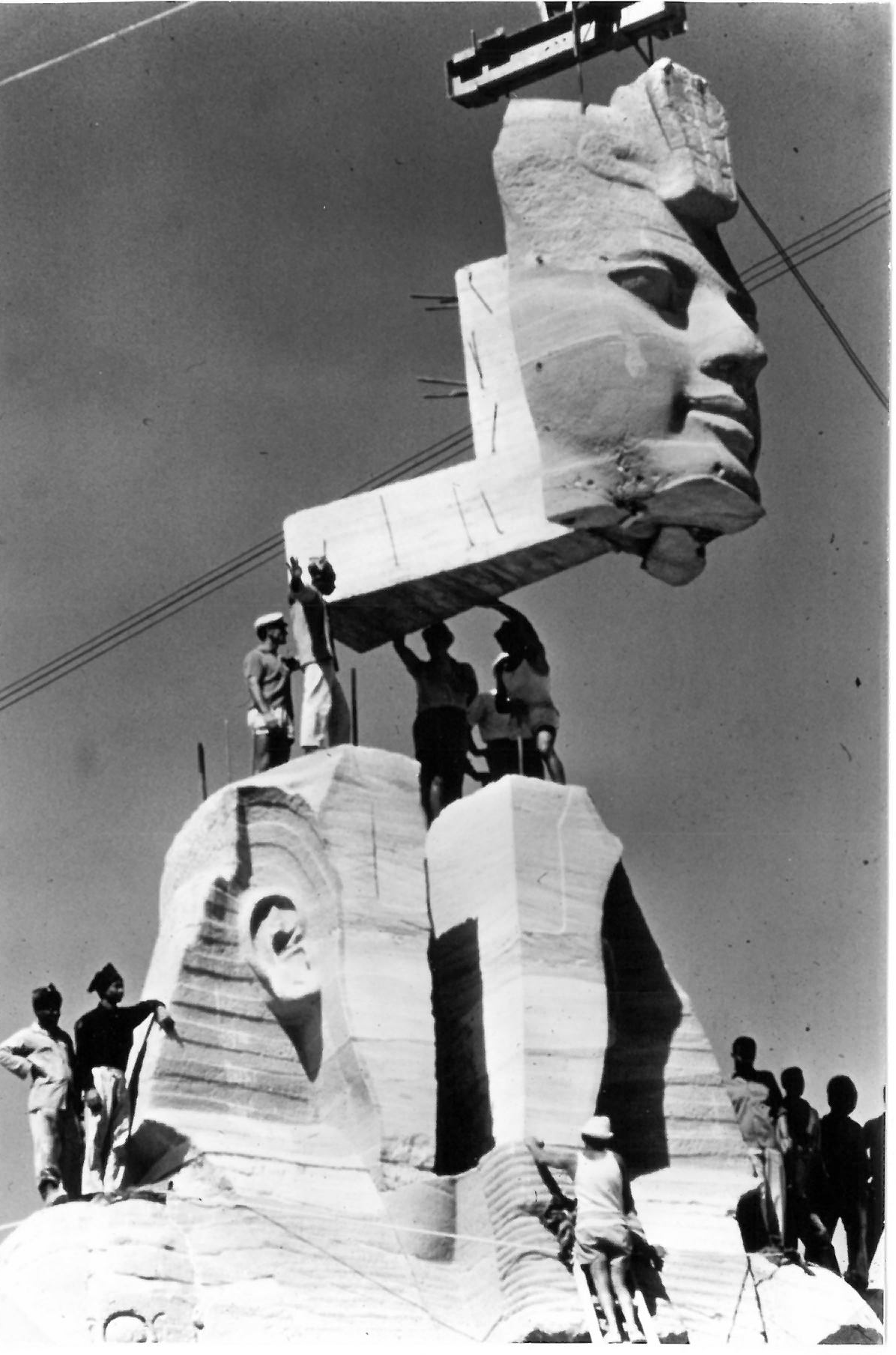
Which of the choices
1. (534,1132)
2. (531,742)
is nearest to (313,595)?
(531,742)

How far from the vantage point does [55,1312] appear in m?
27.9

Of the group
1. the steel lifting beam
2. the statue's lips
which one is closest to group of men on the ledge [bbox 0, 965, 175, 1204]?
the statue's lips

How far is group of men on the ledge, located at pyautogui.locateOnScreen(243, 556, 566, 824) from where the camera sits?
104 feet

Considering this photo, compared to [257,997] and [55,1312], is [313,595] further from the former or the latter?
[55,1312]

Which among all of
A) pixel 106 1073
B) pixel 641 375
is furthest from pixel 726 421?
pixel 106 1073

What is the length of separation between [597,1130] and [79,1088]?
3.71 metres

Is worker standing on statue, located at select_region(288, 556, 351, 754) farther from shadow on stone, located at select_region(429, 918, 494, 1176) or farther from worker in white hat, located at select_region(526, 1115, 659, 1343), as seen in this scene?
worker in white hat, located at select_region(526, 1115, 659, 1343)

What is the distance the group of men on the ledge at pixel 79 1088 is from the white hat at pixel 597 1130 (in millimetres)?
3037

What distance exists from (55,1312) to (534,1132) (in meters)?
3.85

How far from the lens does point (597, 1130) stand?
2906 centimetres

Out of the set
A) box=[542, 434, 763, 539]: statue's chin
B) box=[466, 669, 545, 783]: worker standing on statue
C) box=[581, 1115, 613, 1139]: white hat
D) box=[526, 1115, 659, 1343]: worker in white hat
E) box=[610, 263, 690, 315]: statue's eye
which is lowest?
box=[526, 1115, 659, 1343]: worker in white hat

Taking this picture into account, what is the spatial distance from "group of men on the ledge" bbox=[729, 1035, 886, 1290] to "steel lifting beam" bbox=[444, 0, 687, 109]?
780 centimetres

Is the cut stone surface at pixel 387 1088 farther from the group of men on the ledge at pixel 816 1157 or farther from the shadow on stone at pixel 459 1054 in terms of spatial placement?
the group of men on the ledge at pixel 816 1157

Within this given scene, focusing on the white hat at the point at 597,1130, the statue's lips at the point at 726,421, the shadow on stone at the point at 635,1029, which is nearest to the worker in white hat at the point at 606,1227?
the white hat at the point at 597,1130
